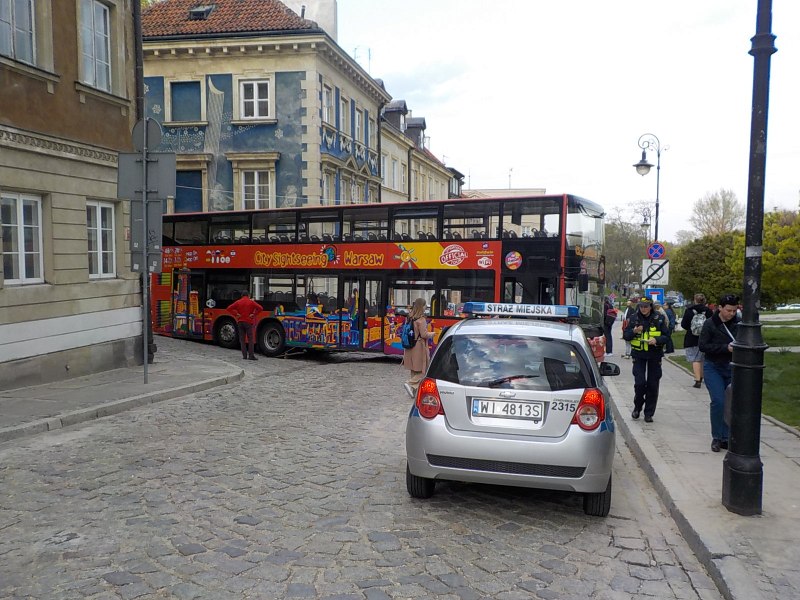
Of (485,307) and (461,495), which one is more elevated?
(485,307)

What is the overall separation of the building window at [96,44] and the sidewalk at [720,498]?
11.3 metres

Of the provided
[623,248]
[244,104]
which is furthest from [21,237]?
[623,248]

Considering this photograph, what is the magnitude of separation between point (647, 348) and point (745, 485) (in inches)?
156

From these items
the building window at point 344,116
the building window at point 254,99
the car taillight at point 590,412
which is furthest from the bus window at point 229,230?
the car taillight at point 590,412

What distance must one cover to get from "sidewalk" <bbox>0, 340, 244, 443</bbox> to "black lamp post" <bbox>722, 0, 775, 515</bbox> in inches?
304

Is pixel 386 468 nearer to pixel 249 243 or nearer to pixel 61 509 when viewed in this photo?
pixel 61 509

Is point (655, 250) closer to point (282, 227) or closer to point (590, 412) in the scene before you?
point (282, 227)

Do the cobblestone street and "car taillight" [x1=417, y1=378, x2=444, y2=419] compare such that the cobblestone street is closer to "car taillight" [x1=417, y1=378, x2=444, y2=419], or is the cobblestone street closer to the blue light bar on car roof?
"car taillight" [x1=417, y1=378, x2=444, y2=419]

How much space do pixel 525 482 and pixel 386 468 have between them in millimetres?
2066

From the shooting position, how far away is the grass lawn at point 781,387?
10.4 m

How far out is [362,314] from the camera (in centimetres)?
1727

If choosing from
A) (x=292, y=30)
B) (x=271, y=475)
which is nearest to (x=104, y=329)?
(x=271, y=475)

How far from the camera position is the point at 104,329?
13.7m

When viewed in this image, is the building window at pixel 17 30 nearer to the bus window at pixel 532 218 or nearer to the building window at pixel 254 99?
the bus window at pixel 532 218
